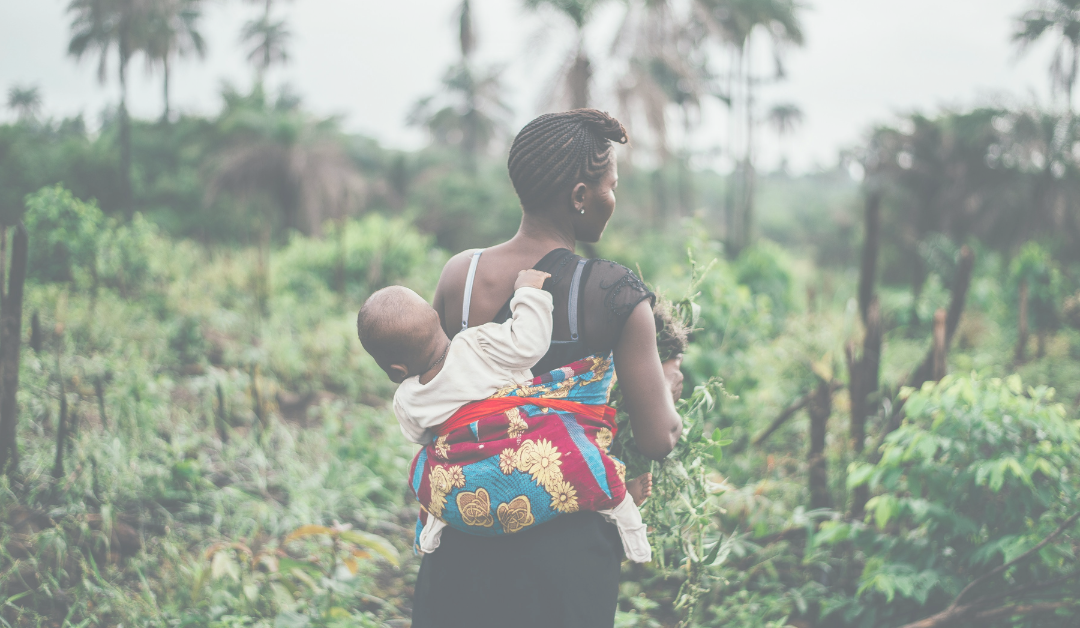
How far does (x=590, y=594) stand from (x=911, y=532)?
6.69 feet

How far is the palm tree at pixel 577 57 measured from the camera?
8172 millimetres

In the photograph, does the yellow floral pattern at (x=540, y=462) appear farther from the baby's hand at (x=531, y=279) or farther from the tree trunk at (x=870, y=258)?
the tree trunk at (x=870, y=258)

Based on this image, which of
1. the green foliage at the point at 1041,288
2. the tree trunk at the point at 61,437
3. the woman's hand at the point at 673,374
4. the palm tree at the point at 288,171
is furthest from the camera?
the palm tree at the point at 288,171

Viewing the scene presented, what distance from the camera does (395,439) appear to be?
4.41m

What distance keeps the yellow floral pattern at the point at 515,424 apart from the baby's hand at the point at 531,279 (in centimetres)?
25

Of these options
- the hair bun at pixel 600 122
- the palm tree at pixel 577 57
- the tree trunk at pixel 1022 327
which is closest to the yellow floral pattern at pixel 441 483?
the hair bun at pixel 600 122

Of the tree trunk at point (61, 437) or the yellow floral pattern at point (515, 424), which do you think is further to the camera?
the tree trunk at point (61, 437)

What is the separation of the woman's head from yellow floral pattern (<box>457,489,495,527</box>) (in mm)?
604

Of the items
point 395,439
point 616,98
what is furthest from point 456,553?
point 616,98

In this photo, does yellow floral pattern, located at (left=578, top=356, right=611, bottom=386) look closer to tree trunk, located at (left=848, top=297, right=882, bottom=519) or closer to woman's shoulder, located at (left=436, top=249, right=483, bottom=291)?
woman's shoulder, located at (left=436, top=249, right=483, bottom=291)

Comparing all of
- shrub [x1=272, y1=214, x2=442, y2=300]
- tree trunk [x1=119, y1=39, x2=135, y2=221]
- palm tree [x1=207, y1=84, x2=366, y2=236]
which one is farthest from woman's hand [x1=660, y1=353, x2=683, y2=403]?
tree trunk [x1=119, y1=39, x2=135, y2=221]

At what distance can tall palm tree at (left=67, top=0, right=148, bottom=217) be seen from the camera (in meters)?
15.5

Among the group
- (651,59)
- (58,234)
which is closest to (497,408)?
(58,234)

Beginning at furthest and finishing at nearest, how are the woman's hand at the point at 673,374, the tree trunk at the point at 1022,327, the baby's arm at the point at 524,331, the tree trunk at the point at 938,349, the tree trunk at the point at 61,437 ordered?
1. the tree trunk at the point at 1022,327
2. the tree trunk at the point at 938,349
3. the tree trunk at the point at 61,437
4. the woman's hand at the point at 673,374
5. the baby's arm at the point at 524,331
